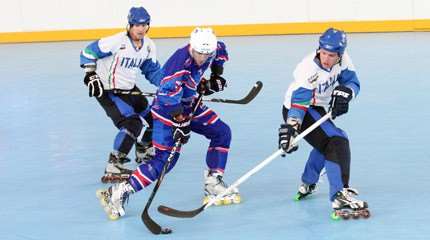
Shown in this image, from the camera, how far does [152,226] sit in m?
5.13

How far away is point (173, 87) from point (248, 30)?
360 inches

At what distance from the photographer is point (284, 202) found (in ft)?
18.6

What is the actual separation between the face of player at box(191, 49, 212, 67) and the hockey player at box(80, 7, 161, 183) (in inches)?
39.9

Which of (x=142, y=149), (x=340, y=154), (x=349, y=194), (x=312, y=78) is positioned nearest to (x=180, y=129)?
(x=312, y=78)

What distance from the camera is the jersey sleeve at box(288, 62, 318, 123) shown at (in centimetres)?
528

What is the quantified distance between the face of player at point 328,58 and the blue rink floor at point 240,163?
828mm

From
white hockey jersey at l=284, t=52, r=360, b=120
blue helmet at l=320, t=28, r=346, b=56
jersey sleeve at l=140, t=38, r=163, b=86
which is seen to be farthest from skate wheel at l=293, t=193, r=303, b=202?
jersey sleeve at l=140, t=38, r=163, b=86

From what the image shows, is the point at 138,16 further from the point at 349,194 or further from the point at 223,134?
the point at 349,194

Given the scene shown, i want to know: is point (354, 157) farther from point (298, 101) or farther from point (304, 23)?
point (304, 23)

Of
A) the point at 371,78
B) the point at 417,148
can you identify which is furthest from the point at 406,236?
the point at 371,78

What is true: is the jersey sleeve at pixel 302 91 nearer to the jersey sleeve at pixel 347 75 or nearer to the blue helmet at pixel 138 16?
the jersey sleeve at pixel 347 75

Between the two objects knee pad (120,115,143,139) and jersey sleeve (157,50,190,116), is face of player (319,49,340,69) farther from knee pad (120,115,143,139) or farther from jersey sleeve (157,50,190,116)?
knee pad (120,115,143,139)

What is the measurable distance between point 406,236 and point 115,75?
98.0 inches

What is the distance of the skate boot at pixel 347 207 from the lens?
523cm
